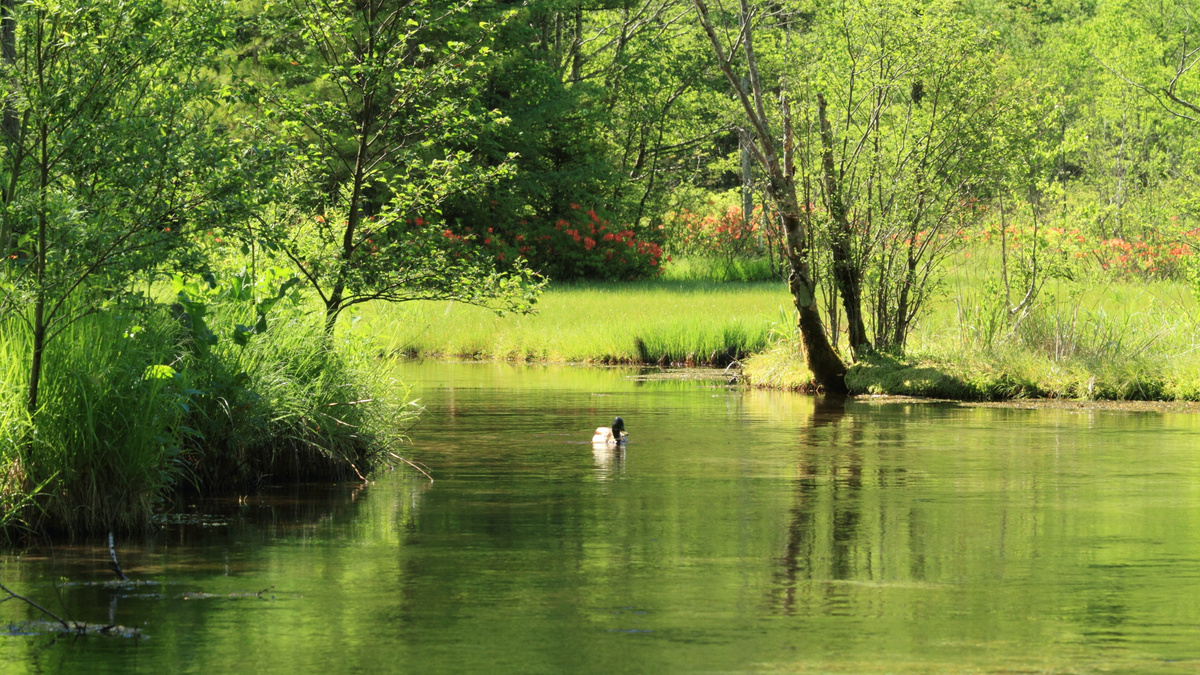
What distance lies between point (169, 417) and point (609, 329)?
17.1 m

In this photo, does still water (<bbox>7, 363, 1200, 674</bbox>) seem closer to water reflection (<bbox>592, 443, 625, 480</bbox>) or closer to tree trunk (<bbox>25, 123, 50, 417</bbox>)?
water reflection (<bbox>592, 443, 625, 480</bbox>)

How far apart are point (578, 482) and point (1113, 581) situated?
5.03m

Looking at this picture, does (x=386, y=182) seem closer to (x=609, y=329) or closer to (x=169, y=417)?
(x=169, y=417)

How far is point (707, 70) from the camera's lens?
144ft

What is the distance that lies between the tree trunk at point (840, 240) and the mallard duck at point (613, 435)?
6.11m

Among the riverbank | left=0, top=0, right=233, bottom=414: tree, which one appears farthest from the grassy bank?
the riverbank

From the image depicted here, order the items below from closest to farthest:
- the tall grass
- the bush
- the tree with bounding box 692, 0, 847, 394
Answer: the tree with bounding box 692, 0, 847, 394 < the tall grass < the bush

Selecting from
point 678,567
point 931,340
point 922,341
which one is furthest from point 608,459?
point 931,340

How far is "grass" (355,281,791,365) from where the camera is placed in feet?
86.8

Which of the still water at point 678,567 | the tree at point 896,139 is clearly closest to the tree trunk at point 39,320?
the still water at point 678,567

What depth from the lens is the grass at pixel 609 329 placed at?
Result: 2647 cm

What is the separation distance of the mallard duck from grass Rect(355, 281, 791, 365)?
9362 mm

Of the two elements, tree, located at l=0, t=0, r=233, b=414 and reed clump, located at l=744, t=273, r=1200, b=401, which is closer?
tree, located at l=0, t=0, r=233, b=414

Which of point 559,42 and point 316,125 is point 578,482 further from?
point 559,42
